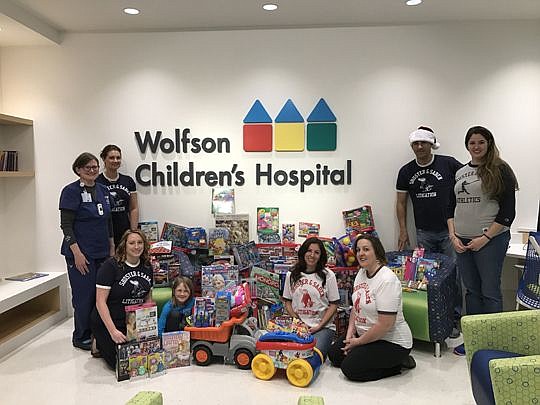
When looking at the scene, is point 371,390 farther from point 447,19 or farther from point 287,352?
point 447,19

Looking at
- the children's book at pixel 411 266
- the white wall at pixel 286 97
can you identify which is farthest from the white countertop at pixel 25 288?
the children's book at pixel 411 266

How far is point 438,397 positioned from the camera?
9.73ft

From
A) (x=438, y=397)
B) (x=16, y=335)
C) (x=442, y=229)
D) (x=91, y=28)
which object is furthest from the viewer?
(x=91, y=28)

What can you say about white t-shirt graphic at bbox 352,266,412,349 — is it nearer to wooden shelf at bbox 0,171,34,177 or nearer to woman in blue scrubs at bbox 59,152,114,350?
woman in blue scrubs at bbox 59,152,114,350

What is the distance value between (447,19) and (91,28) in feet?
11.1

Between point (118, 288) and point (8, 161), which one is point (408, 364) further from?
point (8, 161)

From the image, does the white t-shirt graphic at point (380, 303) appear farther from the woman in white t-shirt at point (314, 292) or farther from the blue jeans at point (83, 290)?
the blue jeans at point (83, 290)

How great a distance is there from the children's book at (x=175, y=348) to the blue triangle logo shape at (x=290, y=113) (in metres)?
2.26

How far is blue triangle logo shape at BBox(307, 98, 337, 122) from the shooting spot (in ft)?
15.0

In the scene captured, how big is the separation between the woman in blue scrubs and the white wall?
90cm

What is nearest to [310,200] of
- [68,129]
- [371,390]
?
[371,390]

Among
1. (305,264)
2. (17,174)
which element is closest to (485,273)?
(305,264)

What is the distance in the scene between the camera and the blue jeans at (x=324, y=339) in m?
3.41

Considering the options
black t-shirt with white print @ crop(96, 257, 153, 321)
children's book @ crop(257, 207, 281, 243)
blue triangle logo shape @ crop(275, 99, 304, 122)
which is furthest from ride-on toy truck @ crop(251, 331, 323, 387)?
blue triangle logo shape @ crop(275, 99, 304, 122)
